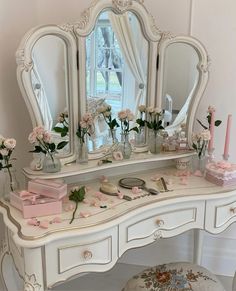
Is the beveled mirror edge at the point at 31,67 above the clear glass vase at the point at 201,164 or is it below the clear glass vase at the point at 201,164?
above

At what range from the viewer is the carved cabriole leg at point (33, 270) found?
1.49 metres

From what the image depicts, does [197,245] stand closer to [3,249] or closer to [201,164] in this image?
[201,164]

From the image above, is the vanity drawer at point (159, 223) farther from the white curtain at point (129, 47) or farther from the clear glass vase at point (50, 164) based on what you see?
the white curtain at point (129, 47)

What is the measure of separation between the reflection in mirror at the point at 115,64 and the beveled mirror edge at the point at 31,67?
8 cm

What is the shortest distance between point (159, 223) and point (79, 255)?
1.40 feet

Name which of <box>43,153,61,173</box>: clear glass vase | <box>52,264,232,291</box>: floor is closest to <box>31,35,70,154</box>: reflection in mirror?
<box>43,153,61,173</box>: clear glass vase

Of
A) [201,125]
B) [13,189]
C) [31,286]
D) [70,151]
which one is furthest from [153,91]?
[31,286]

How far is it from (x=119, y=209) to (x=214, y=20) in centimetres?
125

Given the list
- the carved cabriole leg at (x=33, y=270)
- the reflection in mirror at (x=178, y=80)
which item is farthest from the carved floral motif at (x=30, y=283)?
the reflection in mirror at (x=178, y=80)

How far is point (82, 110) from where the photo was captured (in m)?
1.94

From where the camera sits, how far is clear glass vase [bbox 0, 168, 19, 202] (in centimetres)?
180

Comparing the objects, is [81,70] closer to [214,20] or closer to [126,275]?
[214,20]

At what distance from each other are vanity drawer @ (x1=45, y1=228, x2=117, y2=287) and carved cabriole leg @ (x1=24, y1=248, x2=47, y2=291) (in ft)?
0.09

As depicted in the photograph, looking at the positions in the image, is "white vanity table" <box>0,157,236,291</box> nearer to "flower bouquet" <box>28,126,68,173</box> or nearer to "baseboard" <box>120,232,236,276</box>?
"flower bouquet" <box>28,126,68,173</box>
